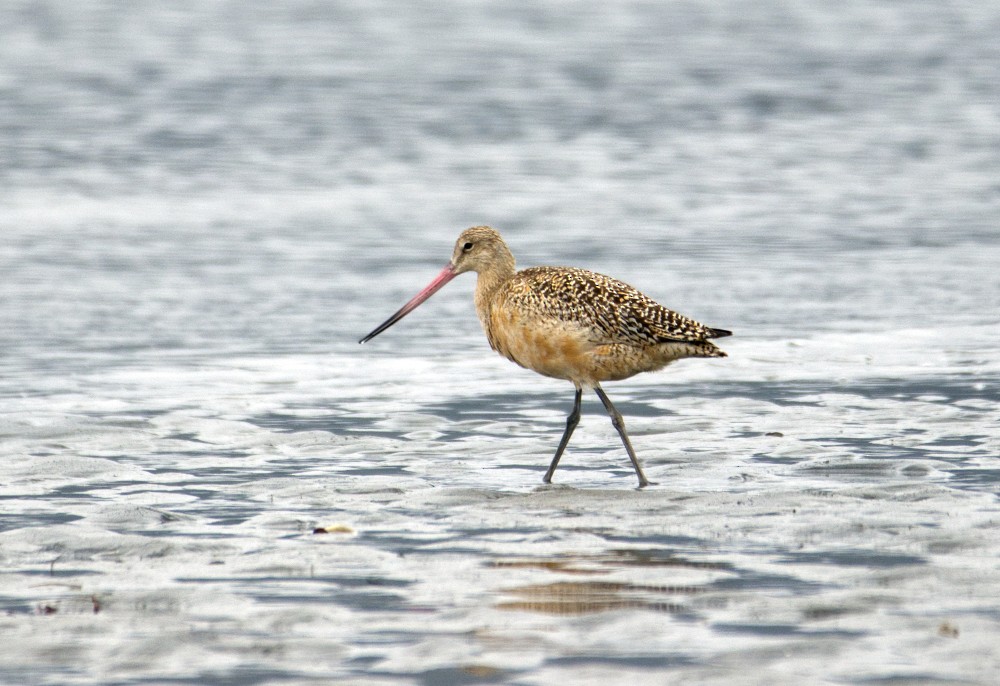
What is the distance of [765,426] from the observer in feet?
25.8

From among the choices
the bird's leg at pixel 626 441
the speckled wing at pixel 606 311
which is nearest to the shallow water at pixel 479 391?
the bird's leg at pixel 626 441

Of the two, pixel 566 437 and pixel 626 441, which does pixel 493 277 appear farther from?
pixel 626 441

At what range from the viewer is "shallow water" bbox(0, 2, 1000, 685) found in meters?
4.88

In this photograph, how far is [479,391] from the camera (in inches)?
343

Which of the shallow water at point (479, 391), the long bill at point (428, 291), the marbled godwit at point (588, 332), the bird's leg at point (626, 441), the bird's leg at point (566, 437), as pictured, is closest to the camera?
the shallow water at point (479, 391)

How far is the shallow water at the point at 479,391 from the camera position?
192 inches

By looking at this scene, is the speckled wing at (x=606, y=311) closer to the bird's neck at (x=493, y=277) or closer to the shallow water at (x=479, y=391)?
the bird's neck at (x=493, y=277)

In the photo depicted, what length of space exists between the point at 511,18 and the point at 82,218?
16058 mm

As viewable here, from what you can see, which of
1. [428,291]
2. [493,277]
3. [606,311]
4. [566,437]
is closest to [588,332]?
[606,311]

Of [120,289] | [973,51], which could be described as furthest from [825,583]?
[973,51]

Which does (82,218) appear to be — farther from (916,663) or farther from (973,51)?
(973,51)

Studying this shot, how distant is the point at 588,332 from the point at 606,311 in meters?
0.12

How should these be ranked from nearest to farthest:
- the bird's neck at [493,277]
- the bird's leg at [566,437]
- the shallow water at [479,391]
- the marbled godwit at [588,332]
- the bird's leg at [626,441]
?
the shallow water at [479,391]
the bird's leg at [626,441]
the bird's leg at [566,437]
the marbled godwit at [588,332]
the bird's neck at [493,277]

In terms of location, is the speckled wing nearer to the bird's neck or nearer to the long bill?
the bird's neck
